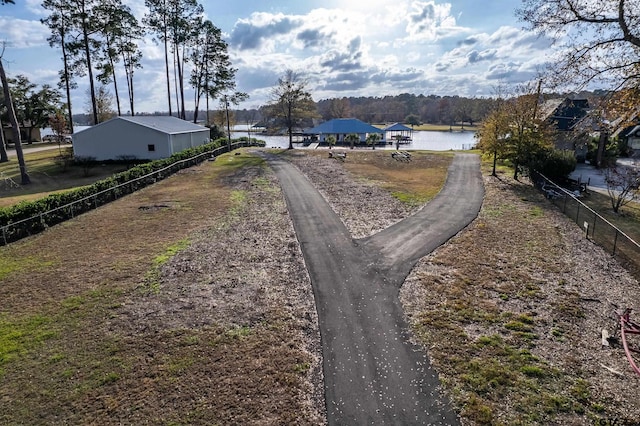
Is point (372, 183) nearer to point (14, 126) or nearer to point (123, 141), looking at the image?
point (123, 141)

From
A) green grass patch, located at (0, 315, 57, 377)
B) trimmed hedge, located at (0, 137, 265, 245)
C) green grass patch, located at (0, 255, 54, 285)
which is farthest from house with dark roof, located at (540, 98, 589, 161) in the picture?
trimmed hedge, located at (0, 137, 265, 245)

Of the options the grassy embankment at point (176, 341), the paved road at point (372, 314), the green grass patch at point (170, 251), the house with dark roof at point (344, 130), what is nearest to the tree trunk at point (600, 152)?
the paved road at point (372, 314)

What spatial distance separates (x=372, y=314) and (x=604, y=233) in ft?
40.9

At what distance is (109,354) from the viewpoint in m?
8.00

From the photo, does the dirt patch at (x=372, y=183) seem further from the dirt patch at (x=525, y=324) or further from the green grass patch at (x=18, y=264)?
the green grass patch at (x=18, y=264)

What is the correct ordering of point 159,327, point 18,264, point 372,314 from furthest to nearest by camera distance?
1. point 18,264
2. point 372,314
3. point 159,327

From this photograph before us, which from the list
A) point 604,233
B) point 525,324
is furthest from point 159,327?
point 604,233

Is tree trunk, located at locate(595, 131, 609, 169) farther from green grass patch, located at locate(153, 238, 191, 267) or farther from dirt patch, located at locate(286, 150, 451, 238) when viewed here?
green grass patch, located at locate(153, 238, 191, 267)

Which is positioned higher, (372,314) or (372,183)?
(372,183)

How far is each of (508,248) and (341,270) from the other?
6955 mm

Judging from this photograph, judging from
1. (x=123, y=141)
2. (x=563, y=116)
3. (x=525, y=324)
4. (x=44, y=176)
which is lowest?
(x=525, y=324)

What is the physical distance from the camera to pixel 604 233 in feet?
51.3

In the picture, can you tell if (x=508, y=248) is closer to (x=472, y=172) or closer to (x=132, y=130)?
(x=472, y=172)

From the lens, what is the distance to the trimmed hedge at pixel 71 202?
50.8 feet
